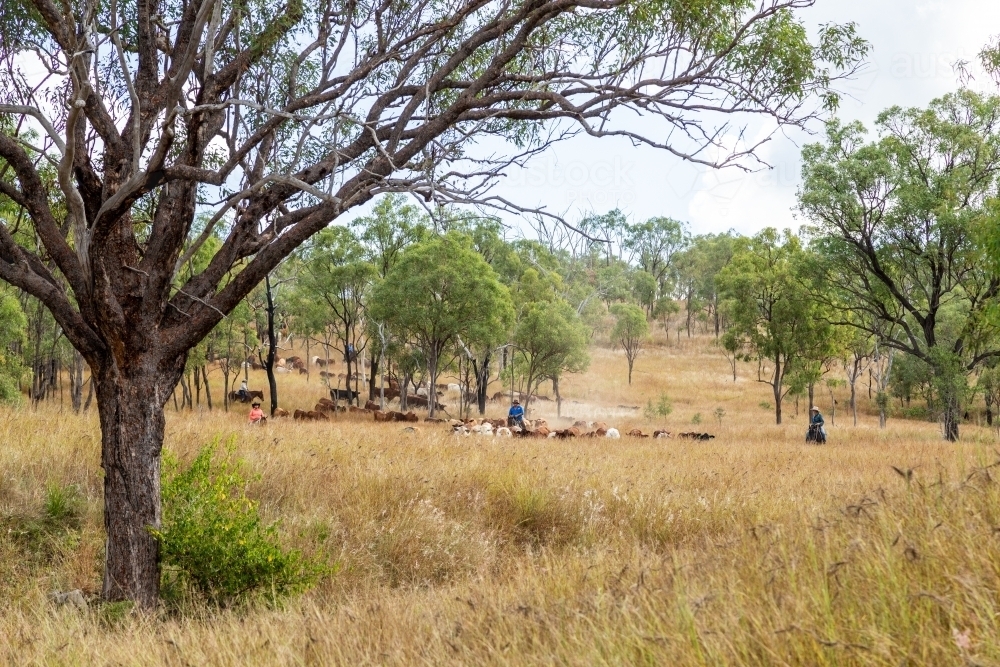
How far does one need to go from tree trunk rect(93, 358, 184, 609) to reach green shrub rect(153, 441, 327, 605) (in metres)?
0.24

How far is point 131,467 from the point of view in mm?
5645

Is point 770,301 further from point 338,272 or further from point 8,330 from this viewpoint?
point 8,330

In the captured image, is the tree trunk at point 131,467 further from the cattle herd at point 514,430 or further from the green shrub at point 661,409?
the green shrub at point 661,409

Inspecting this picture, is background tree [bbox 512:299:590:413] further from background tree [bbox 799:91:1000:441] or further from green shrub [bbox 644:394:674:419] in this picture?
background tree [bbox 799:91:1000:441]

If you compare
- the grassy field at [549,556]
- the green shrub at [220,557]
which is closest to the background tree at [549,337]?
the grassy field at [549,556]

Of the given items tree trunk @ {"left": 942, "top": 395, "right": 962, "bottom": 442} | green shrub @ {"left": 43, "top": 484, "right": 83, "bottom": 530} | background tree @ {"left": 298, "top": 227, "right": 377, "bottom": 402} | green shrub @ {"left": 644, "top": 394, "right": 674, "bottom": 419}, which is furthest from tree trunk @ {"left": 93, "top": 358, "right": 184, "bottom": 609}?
green shrub @ {"left": 644, "top": 394, "right": 674, "bottom": 419}

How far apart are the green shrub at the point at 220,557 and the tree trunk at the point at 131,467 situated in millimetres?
236

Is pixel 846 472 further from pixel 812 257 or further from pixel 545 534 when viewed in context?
pixel 812 257

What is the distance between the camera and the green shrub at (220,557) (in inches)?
239

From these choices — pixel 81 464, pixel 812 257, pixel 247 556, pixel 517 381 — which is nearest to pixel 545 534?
pixel 247 556

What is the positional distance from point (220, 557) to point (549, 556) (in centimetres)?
329

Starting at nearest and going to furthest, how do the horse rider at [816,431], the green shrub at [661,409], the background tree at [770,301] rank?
the horse rider at [816,431] < the background tree at [770,301] < the green shrub at [661,409]

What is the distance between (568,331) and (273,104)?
33.3m

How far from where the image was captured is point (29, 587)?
21.2 feet
